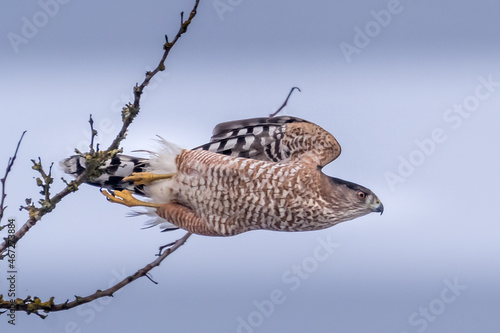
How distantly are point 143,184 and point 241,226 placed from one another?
3.55ft

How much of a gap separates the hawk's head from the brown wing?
360 mm

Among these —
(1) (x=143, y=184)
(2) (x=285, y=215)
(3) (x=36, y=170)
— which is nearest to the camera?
(3) (x=36, y=170)

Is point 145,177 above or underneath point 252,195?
above

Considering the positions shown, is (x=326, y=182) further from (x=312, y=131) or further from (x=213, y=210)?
(x=213, y=210)

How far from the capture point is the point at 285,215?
6.15 meters

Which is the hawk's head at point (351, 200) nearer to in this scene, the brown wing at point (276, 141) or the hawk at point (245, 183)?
the hawk at point (245, 183)

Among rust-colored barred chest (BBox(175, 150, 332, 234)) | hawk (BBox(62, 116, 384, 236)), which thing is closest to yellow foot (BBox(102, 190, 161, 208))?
hawk (BBox(62, 116, 384, 236))

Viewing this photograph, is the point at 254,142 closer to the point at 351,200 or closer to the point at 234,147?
the point at 234,147

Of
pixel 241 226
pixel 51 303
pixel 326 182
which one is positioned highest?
pixel 326 182

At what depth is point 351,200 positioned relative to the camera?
6.41 m

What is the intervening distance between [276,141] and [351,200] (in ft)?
3.37

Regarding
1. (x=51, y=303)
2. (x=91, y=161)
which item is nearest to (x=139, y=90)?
(x=91, y=161)

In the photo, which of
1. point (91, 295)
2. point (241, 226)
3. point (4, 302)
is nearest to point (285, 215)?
point (241, 226)

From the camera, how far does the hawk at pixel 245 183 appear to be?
6.21 m
